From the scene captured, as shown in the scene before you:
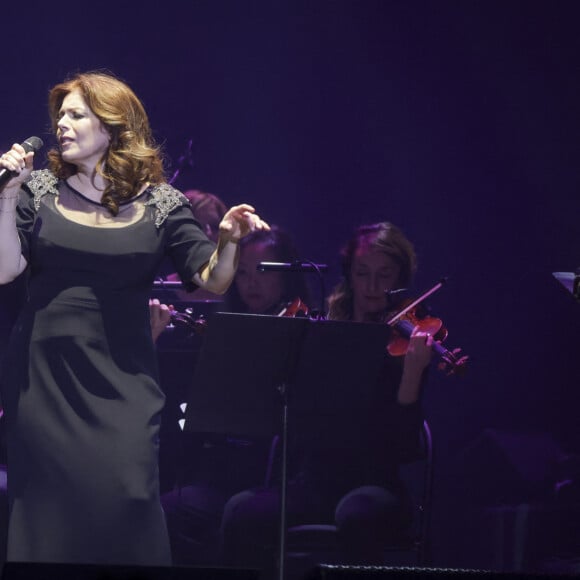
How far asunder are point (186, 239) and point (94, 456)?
597mm

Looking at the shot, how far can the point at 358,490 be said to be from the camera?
150 inches

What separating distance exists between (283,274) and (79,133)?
61.0 inches

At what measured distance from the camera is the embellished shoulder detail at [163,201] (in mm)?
2916

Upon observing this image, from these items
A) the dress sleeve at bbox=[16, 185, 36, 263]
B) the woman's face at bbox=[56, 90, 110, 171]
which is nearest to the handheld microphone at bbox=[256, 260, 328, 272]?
the woman's face at bbox=[56, 90, 110, 171]

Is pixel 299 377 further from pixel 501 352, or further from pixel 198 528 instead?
pixel 501 352

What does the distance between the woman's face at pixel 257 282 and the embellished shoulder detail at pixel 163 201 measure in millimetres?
1308

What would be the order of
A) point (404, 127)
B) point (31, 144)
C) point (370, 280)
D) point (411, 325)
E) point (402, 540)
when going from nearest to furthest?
point (31, 144)
point (402, 540)
point (411, 325)
point (370, 280)
point (404, 127)

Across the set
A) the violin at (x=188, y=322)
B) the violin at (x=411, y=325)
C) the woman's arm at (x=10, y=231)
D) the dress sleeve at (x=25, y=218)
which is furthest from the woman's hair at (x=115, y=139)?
the violin at (x=411, y=325)

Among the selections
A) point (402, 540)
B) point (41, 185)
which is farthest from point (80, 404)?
point (402, 540)

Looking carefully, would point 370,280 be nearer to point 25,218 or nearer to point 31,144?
point 25,218

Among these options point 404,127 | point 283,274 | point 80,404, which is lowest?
point 80,404

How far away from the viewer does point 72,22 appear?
5137 millimetres

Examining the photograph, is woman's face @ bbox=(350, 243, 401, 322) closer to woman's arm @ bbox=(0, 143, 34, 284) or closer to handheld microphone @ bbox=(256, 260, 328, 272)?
handheld microphone @ bbox=(256, 260, 328, 272)

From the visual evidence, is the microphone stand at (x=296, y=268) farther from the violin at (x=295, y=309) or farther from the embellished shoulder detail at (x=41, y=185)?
the embellished shoulder detail at (x=41, y=185)
